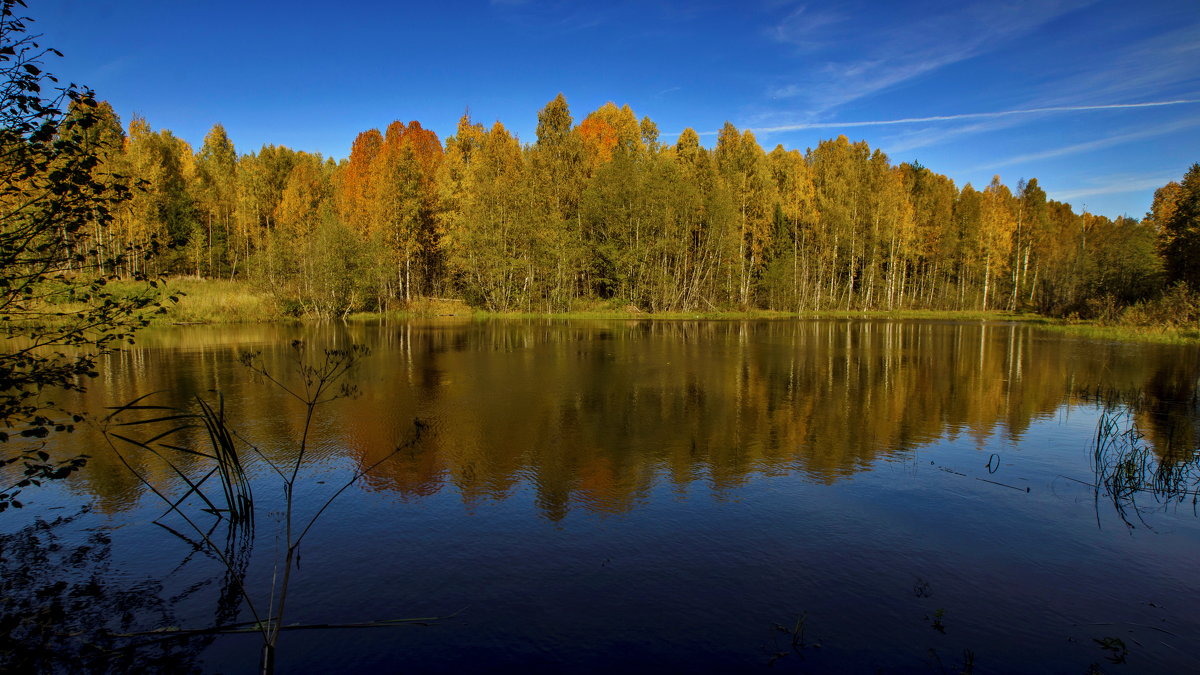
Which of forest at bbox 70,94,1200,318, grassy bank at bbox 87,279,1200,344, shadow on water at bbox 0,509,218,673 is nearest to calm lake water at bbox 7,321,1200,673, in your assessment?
shadow on water at bbox 0,509,218,673

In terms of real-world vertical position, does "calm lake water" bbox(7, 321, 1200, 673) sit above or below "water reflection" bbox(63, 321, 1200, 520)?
below

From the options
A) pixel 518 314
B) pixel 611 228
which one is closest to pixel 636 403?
pixel 518 314

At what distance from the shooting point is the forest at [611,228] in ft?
→ 144

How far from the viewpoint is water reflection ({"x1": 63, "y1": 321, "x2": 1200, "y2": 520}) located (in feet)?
32.4

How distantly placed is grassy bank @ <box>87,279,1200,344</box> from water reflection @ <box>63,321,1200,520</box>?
713cm

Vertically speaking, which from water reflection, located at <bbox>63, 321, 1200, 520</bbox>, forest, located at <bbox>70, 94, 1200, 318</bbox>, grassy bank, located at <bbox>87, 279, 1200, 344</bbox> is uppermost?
forest, located at <bbox>70, 94, 1200, 318</bbox>

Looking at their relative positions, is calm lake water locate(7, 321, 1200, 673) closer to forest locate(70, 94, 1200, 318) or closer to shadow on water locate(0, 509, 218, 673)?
shadow on water locate(0, 509, 218, 673)

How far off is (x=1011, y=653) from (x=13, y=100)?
8871 mm

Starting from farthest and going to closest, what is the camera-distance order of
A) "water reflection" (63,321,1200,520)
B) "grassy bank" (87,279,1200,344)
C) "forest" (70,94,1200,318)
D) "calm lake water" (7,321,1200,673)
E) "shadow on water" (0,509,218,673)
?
1. "forest" (70,94,1200,318)
2. "grassy bank" (87,279,1200,344)
3. "water reflection" (63,321,1200,520)
4. "calm lake water" (7,321,1200,673)
5. "shadow on water" (0,509,218,673)

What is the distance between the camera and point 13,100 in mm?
4594

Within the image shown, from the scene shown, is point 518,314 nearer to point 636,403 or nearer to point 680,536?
point 636,403

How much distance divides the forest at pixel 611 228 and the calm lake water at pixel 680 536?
99.5 feet

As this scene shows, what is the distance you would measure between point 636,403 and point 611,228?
34.7 m

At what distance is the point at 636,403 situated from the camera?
1513 cm
